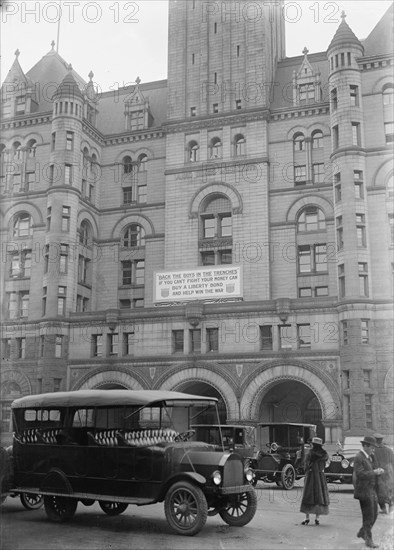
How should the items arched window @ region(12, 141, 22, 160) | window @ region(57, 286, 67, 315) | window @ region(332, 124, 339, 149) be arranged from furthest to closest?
arched window @ region(12, 141, 22, 160)
window @ region(57, 286, 67, 315)
window @ region(332, 124, 339, 149)

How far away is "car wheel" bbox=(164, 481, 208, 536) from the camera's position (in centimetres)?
1327

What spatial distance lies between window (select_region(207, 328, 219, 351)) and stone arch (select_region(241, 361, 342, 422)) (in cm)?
299

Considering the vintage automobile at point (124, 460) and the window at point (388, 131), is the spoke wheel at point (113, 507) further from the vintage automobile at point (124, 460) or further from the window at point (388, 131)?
the window at point (388, 131)

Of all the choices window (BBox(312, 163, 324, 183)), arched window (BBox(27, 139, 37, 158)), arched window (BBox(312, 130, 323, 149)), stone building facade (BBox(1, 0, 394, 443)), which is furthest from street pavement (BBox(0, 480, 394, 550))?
arched window (BBox(27, 139, 37, 158))

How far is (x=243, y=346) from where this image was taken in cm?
3622

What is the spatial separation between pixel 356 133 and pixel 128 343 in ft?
60.3

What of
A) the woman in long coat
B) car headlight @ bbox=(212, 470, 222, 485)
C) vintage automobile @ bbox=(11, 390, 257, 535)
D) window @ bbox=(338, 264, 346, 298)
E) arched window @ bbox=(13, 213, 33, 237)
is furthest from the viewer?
arched window @ bbox=(13, 213, 33, 237)

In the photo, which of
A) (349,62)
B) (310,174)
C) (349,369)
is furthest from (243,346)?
(349,62)

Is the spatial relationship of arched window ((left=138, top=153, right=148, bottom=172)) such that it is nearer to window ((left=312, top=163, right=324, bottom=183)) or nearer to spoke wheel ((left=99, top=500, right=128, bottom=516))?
window ((left=312, top=163, right=324, bottom=183))

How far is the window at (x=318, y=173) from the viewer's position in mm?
41438

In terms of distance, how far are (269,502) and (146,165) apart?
99.1ft

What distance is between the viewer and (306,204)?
135ft

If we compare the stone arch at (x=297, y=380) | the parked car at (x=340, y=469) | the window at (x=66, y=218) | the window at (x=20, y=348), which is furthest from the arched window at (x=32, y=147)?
the parked car at (x=340, y=469)

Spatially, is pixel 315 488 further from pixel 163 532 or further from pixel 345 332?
pixel 345 332
